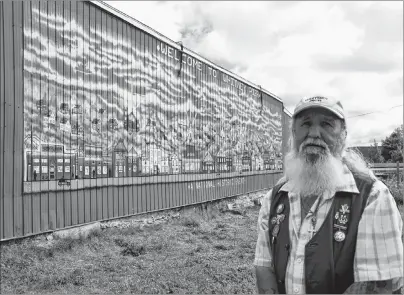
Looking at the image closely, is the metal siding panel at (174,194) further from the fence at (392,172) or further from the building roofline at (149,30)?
the fence at (392,172)

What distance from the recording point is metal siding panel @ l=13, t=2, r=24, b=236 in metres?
6.18

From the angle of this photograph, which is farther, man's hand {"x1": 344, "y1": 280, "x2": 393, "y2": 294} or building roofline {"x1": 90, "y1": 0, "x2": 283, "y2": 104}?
building roofline {"x1": 90, "y1": 0, "x2": 283, "y2": 104}

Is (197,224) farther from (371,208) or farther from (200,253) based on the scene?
(371,208)

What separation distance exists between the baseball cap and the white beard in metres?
0.20

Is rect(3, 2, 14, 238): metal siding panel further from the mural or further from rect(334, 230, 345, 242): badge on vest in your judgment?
rect(334, 230, 345, 242): badge on vest

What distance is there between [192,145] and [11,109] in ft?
19.1

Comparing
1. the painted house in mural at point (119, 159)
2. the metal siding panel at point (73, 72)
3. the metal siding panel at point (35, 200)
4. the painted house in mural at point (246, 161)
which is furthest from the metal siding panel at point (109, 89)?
the painted house in mural at point (246, 161)

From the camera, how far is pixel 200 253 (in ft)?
23.6

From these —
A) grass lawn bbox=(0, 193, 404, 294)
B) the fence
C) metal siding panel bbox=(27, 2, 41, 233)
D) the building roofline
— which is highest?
the building roofline

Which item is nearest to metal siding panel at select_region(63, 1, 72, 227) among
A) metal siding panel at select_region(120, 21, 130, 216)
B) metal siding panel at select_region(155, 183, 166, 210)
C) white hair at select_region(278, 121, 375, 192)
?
metal siding panel at select_region(120, 21, 130, 216)

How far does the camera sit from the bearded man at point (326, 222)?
5.66ft

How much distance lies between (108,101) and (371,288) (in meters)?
7.03

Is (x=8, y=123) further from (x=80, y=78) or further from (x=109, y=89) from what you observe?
(x=109, y=89)

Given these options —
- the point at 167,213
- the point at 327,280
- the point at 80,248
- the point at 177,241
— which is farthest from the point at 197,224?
the point at 327,280
